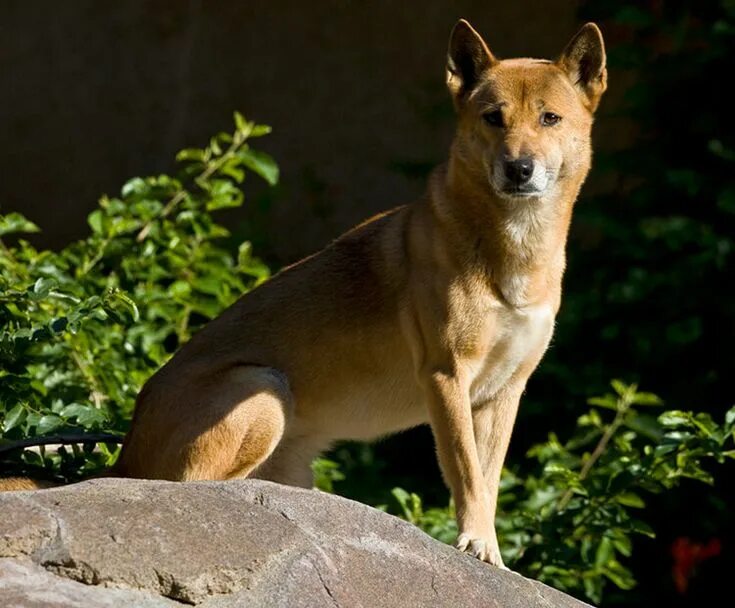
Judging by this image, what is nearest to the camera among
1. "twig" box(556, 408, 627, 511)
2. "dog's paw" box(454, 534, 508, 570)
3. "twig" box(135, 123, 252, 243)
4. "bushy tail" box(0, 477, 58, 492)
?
"dog's paw" box(454, 534, 508, 570)

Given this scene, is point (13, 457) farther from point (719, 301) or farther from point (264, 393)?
point (719, 301)

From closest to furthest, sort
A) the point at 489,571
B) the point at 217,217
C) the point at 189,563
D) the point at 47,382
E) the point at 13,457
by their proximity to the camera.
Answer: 1. the point at 189,563
2. the point at 489,571
3. the point at 13,457
4. the point at 47,382
5. the point at 217,217

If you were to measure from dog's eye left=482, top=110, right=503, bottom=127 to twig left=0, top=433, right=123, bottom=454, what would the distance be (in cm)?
169

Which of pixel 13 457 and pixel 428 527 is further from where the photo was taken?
pixel 428 527

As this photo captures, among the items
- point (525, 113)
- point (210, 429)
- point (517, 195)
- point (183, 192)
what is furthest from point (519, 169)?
point (183, 192)

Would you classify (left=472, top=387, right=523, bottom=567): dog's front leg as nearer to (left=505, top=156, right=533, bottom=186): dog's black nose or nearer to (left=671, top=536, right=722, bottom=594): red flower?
(left=505, top=156, right=533, bottom=186): dog's black nose

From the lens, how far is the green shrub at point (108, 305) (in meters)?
5.08

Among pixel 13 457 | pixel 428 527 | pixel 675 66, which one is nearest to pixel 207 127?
pixel 675 66

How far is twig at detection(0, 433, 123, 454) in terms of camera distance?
4.79 metres

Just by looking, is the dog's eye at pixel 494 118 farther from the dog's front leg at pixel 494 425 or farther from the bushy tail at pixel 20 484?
the bushy tail at pixel 20 484

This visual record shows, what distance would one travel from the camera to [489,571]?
4.18 metres

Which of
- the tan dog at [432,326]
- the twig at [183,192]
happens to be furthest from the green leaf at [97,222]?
the tan dog at [432,326]

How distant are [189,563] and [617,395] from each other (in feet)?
14.6

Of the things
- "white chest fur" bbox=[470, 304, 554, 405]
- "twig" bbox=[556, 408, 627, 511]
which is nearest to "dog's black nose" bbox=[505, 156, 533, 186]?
"white chest fur" bbox=[470, 304, 554, 405]
